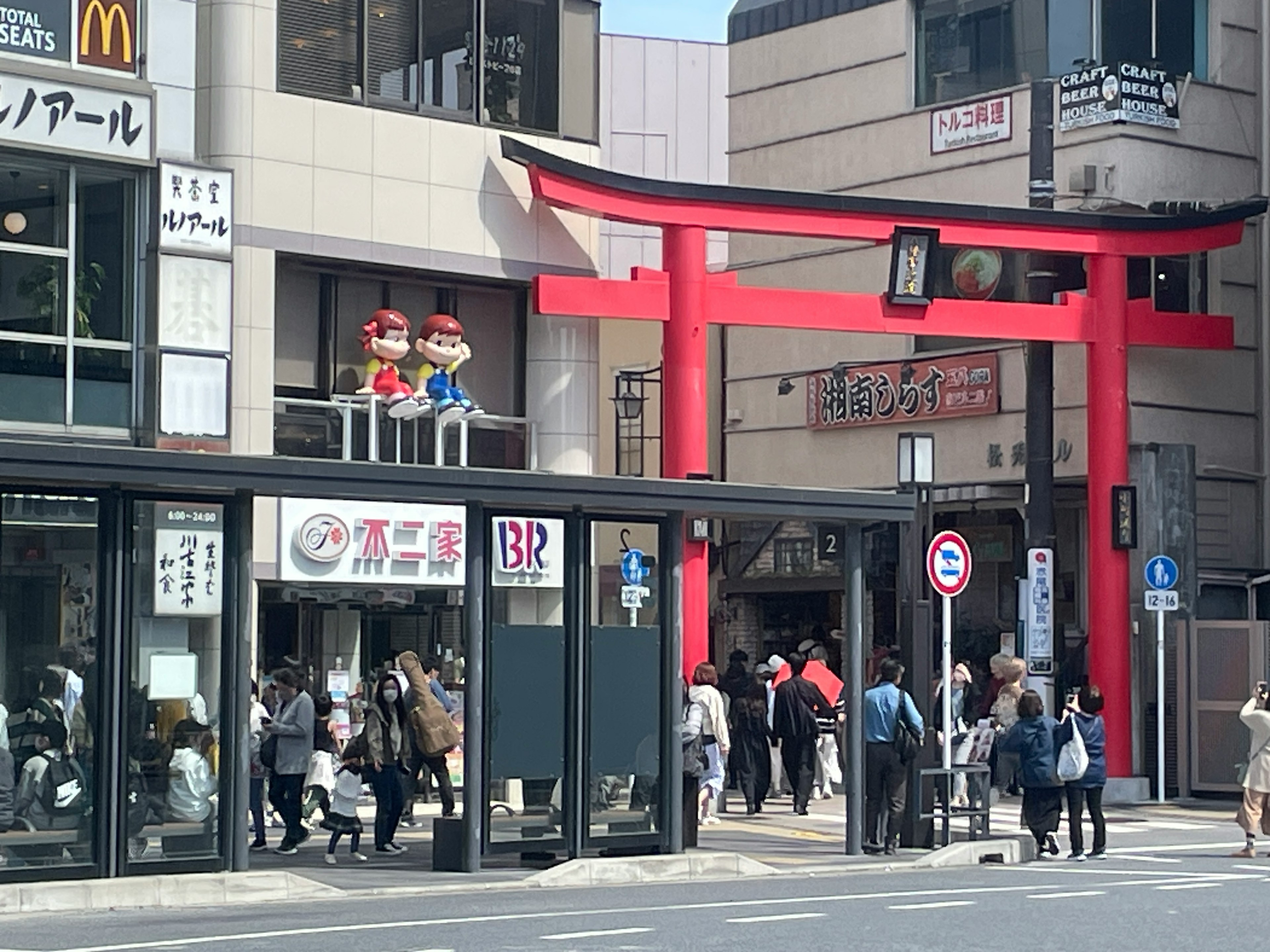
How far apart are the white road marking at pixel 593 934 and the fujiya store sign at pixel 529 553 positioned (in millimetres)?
4837

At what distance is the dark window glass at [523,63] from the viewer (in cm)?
2623

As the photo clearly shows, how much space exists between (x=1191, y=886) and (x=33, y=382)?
39.5 ft

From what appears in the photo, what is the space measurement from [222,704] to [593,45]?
40.1 feet

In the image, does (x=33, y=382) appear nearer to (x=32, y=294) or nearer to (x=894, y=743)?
(x=32, y=294)

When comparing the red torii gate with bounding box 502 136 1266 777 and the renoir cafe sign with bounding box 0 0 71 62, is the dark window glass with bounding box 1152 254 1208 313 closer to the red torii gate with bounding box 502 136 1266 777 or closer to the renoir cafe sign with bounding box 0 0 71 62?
the red torii gate with bounding box 502 136 1266 777

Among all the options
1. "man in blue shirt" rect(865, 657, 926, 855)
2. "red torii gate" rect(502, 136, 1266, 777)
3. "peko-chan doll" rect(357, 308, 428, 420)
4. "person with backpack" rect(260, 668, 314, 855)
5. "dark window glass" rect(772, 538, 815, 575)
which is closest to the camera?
"person with backpack" rect(260, 668, 314, 855)

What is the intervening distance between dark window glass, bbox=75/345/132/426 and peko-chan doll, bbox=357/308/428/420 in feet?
9.69

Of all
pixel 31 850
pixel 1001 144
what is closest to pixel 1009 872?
pixel 31 850

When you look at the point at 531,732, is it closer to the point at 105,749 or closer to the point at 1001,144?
the point at 105,749

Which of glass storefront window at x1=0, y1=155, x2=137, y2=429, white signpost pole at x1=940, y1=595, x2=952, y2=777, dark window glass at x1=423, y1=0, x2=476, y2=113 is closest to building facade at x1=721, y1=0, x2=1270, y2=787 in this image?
white signpost pole at x1=940, y1=595, x2=952, y2=777

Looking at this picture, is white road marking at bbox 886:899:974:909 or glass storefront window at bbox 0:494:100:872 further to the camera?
glass storefront window at bbox 0:494:100:872

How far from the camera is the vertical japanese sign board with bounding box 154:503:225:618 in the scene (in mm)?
17000

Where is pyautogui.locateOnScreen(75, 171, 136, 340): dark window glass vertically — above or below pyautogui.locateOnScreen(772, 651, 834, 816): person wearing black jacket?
above

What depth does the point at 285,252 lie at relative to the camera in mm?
24547
